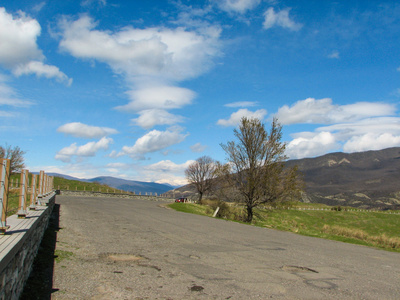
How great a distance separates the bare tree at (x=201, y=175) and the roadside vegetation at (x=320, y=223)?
1453 cm

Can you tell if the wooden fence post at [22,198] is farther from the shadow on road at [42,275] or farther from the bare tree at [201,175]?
the bare tree at [201,175]

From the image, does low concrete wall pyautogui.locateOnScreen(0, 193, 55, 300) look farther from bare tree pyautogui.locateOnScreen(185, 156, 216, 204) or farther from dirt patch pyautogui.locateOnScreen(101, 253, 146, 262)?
bare tree pyautogui.locateOnScreen(185, 156, 216, 204)

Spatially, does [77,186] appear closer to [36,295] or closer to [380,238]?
[380,238]

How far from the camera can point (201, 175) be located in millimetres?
75375

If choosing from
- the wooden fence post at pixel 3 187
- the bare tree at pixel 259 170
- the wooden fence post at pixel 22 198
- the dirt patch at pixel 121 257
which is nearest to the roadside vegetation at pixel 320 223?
the bare tree at pixel 259 170

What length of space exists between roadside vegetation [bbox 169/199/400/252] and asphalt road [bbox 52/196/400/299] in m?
7.74

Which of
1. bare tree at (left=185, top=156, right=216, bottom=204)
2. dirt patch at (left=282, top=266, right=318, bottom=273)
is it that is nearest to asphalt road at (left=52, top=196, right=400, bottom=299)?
dirt patch at (left=282, top=266, right=318, bottom=273)

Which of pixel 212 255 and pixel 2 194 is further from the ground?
pixel 2 194

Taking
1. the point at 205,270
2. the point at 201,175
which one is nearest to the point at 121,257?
the point at 205,270

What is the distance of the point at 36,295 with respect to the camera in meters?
5.47

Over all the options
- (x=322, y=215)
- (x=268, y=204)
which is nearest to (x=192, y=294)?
(x=268, y=204)

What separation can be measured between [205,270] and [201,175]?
2667 inches

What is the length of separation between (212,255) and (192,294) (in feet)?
12.3

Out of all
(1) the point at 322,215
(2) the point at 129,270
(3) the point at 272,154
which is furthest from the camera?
(1) the point at 322,215
